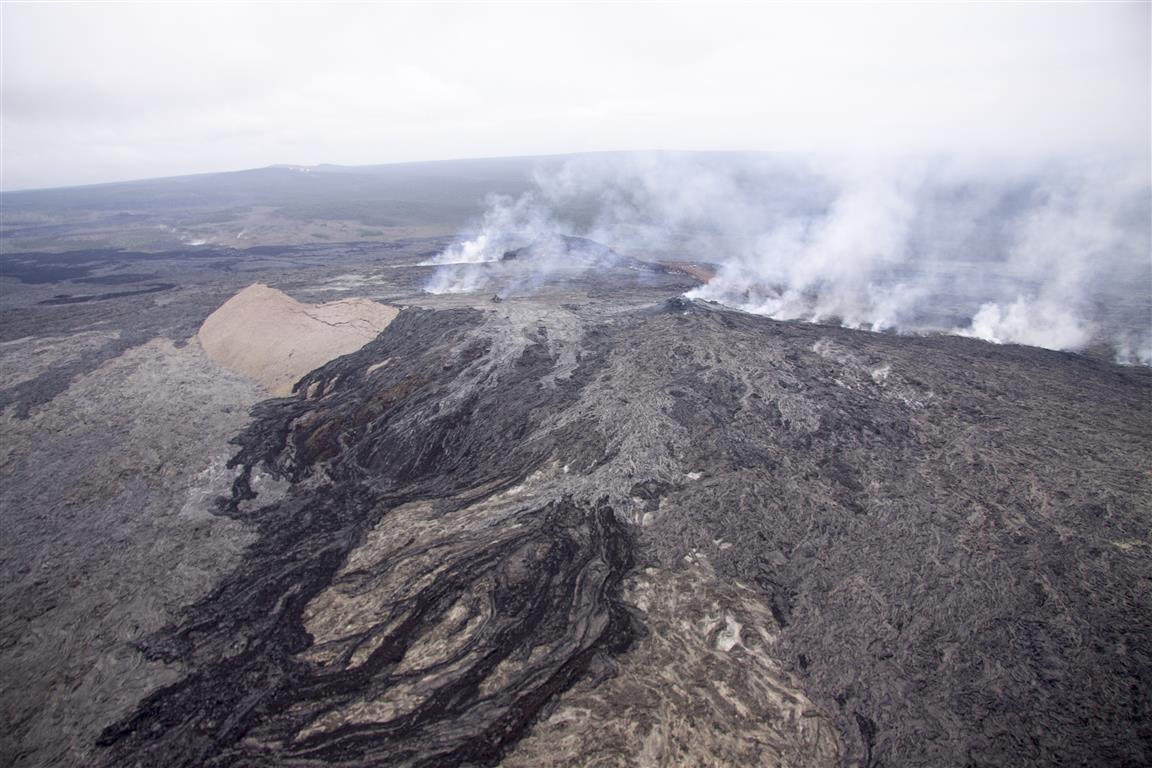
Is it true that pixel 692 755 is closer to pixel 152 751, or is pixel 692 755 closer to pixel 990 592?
pixel 990 592

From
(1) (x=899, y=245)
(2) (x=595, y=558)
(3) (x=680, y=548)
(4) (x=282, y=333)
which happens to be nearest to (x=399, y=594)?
(2) (x=595, y=558)

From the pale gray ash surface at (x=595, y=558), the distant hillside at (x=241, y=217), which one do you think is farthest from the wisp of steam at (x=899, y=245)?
the distant hillside at (x=241, y=217)

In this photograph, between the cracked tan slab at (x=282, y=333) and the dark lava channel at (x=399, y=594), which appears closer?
the dark lava channel at (x=399, y=594)

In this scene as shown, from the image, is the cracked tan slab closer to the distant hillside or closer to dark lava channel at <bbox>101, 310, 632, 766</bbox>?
dark lava channel at <bbox>101, 310, 632, 766</bbox>

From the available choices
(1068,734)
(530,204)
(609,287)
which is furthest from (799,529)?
(530,204)

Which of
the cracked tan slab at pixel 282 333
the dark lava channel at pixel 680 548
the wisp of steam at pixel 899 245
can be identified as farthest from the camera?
the wisp of steam at pixel 899 245

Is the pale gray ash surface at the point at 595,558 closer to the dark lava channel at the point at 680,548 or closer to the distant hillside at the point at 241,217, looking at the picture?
Answer: the dark lava channel at the point at 680,548

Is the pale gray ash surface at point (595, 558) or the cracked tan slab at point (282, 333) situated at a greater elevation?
the cracked tan slab at point (282, 333)

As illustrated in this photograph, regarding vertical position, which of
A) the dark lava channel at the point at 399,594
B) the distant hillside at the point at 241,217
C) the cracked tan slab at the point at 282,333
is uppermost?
the distant hillside at the point at 241,217
